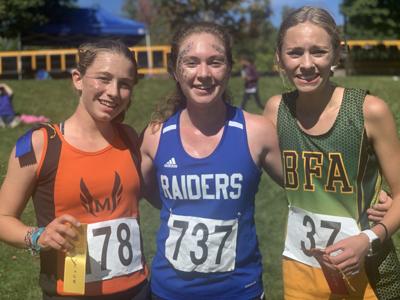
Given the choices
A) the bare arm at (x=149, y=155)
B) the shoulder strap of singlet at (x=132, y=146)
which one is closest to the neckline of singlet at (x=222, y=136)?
the bare arm at (x=149, y=155)

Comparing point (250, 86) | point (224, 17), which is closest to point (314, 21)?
point (250, 86)

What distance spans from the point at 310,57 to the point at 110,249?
1.19 m

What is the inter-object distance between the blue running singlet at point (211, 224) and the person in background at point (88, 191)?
169 millimetres

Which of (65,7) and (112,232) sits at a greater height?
(112,232)

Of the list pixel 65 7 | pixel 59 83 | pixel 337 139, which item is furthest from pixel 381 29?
pixel 337 139

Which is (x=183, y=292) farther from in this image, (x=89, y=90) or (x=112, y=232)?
(x=89, y=90)

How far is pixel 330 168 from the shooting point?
2521 mm

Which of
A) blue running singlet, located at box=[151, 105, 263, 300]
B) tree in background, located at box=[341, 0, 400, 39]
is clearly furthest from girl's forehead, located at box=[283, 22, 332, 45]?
tree in background, located at box=[341, 0, 400, 39]

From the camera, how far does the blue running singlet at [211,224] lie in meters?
2.52

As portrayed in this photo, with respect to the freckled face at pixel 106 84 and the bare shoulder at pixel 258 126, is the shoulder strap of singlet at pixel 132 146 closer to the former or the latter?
the freckled face at pixel 106 84

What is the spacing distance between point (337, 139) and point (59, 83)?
57.5 ft

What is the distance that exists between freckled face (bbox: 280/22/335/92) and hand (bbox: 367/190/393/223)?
1.85 ft

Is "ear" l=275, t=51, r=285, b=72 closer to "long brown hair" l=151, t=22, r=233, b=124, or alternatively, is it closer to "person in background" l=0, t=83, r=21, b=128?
"long brown hair" l=151, t=22, r=233, b=124

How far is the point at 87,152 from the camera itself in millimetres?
2520
